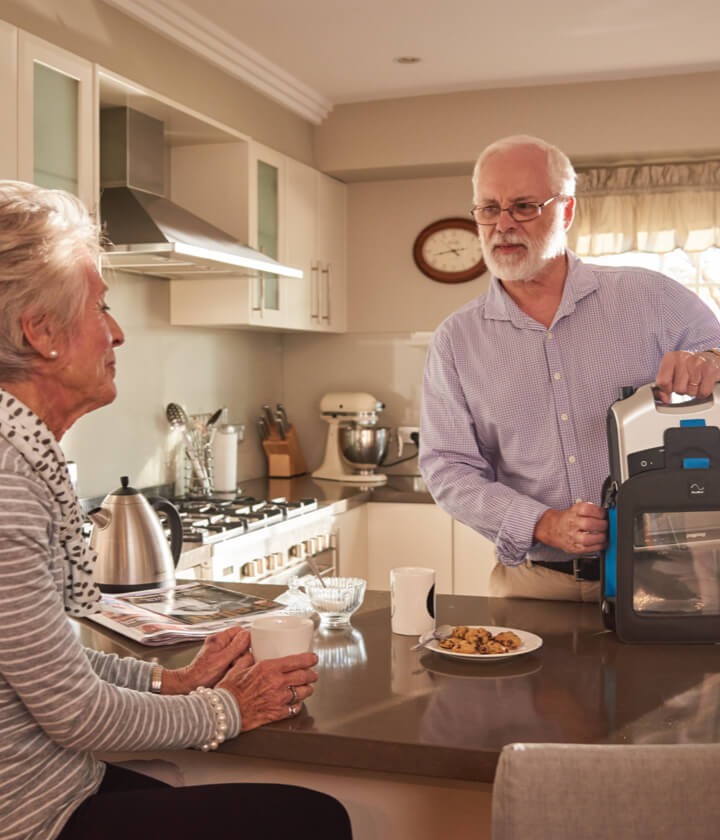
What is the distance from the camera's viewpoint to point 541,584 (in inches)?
80.8

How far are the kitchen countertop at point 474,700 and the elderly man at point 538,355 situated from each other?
47cm

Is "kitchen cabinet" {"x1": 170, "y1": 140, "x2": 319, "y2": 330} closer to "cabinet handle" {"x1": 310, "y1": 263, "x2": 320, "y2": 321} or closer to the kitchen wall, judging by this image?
"cabinet handle" {"x1": 310, "y1": 263, "x2": 320, "y2": 321}

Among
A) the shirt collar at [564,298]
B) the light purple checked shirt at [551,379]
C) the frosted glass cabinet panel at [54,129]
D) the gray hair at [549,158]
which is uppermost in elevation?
the frosted glass cabinet panel at [54,129]

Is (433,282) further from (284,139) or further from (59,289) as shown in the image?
(59,289)

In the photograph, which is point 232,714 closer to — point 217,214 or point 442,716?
point 442,716

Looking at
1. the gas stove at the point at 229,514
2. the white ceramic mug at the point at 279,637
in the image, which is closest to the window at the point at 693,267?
the gas stove at the point at 229,514

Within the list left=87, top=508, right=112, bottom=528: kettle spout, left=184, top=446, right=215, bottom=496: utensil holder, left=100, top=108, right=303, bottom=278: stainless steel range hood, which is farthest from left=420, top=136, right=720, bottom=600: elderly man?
left=184, top=446, right=215, bottom=496: utensil holder

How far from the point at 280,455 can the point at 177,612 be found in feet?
9.53

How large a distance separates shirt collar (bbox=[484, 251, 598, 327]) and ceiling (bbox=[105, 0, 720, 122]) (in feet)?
4.69

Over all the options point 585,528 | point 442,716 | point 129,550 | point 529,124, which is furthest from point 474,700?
point 529,124

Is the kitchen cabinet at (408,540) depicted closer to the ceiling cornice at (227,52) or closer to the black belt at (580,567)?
the ceiling cornice at (227,52)

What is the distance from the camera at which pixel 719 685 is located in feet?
4.34

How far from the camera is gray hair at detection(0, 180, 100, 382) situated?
1.15 metres

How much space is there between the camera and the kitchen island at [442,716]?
115 cm
